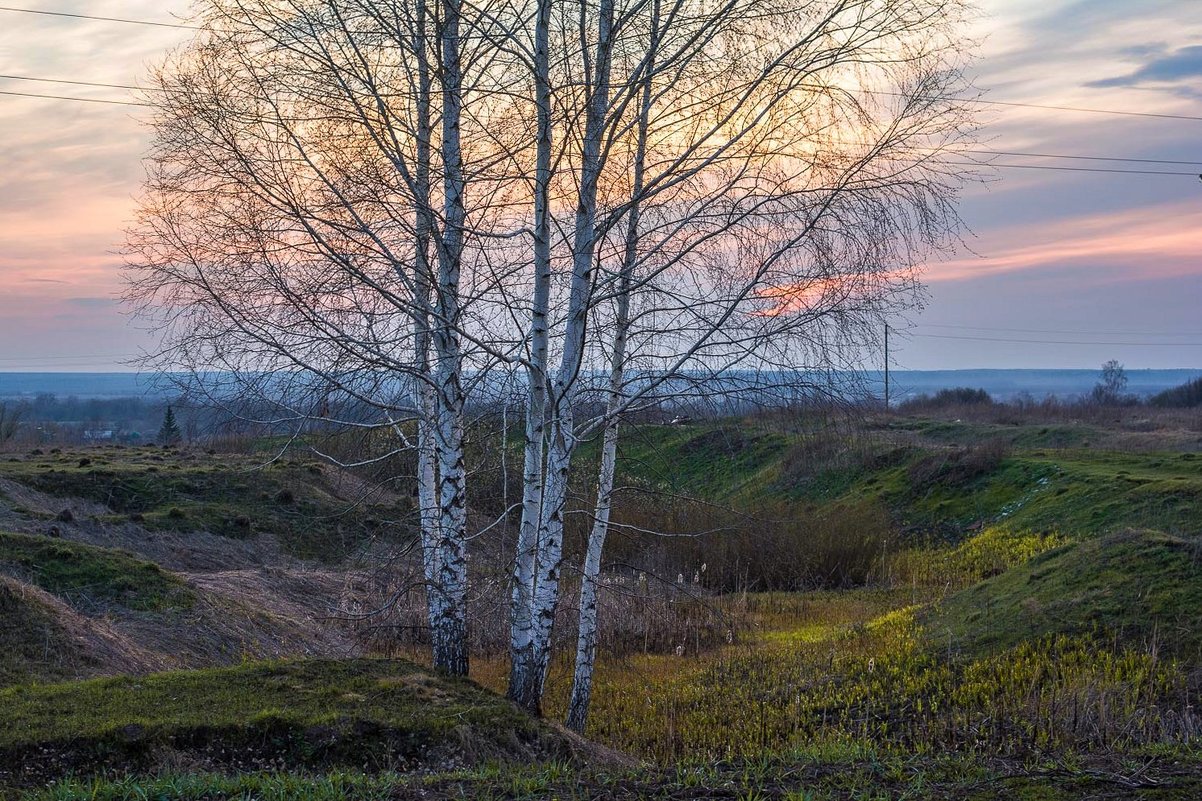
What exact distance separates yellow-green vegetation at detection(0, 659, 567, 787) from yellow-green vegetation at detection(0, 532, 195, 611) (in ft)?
16.1

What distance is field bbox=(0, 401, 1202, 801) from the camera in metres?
6.08

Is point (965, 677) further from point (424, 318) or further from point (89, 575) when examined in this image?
point (89, 575)

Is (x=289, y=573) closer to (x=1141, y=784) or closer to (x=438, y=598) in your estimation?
(x=438, y=598)

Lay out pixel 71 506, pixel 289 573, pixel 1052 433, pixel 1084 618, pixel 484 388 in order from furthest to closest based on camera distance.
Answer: pixel 1052 433, pixel 71 506, pixel 289 573, pixel 1084 618, pixel 484 388

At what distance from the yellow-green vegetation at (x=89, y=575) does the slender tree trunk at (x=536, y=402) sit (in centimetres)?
639

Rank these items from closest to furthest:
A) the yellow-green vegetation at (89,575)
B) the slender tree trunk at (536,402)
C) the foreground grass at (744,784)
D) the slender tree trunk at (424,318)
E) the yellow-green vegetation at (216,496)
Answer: the foreground grass at (744,784), the slender tree trunk at (536,402), the slender tree trunk at (424,318), the yellow-green vegetation at (89,575), the yellow-green vegetation at (216,496)

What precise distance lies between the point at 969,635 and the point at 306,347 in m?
9.10

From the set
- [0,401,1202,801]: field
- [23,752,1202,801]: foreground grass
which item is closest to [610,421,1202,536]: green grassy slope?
[0,401,1202,801]: field

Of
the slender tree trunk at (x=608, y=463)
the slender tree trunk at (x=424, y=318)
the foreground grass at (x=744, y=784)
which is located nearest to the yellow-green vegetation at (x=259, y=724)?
the foreground grass at (x=744, y=784)

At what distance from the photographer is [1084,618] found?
1219 centimetres

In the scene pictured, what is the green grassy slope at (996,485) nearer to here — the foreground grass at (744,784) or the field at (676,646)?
the field at (676,646)

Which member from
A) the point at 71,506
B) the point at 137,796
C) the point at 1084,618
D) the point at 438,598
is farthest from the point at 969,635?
the point at 71,506

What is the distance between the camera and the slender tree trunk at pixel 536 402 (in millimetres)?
8070

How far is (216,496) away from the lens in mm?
23031
